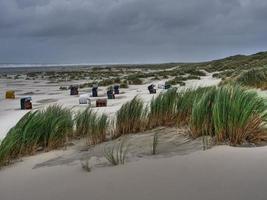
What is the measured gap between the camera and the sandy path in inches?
159

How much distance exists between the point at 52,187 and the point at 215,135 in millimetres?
2431

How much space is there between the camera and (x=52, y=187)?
4.52m

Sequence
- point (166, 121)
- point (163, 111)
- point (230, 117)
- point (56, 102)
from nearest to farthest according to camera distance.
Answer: point (230, 117)
point (166, 121)
point (163, 111)
point (56, 102)

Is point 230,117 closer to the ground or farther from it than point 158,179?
farther from it

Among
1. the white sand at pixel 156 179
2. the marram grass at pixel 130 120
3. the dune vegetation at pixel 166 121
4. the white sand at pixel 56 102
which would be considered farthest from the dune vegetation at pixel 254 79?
the white sand at pixel 156 179

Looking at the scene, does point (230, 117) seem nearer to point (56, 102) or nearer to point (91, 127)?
point (91, 127)

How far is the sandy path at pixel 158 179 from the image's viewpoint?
4.04 metres

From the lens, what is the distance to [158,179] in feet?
14.7

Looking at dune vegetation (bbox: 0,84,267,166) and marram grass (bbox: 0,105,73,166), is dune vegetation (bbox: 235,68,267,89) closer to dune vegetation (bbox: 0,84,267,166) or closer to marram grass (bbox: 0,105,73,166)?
dune vegetation (bbox: 0,84,267,166)

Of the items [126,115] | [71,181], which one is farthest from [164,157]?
[126,115]

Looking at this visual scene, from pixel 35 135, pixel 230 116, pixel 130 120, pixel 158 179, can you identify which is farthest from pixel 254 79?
pixel 158 179

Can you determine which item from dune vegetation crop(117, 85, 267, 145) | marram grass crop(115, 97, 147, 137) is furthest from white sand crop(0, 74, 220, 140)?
dune vegetation crop(117, 85, 267, 145)

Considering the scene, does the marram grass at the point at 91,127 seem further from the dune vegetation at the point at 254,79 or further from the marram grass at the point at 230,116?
the dune vegetation at the point at 254,79

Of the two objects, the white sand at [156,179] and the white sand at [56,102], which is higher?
the white sand at [156,179]
